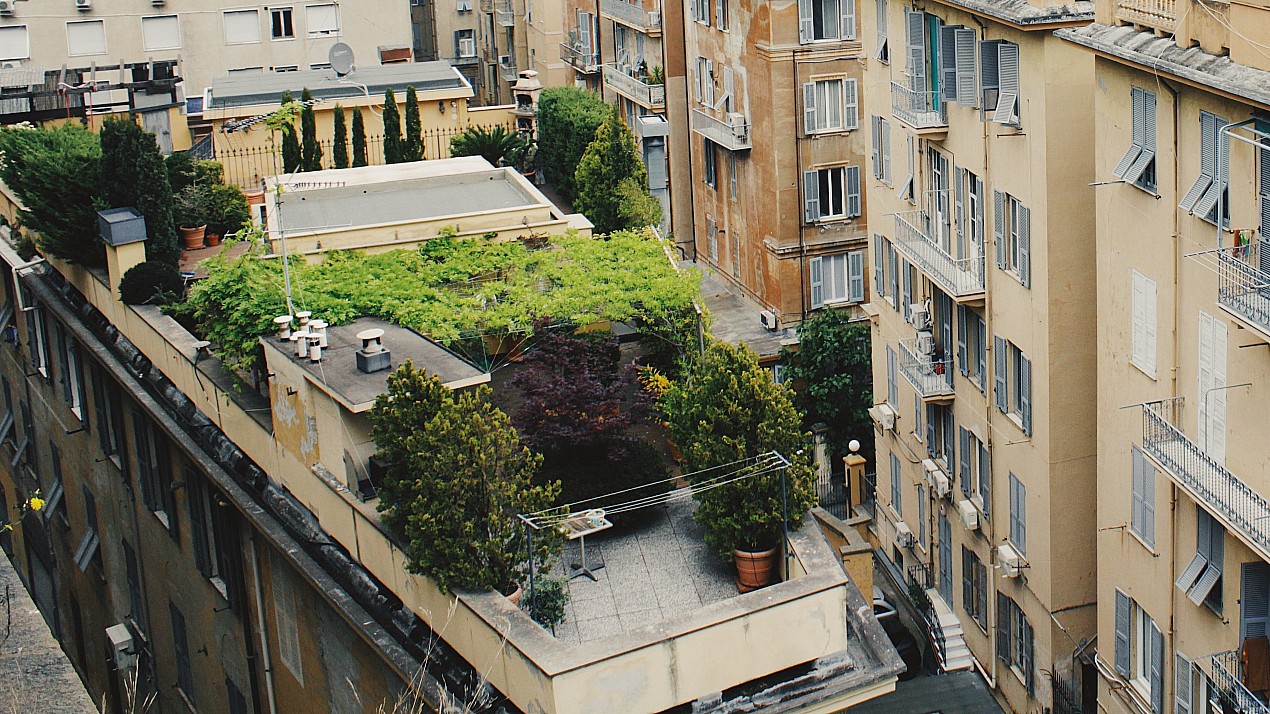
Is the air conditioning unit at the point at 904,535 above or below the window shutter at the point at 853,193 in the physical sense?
below

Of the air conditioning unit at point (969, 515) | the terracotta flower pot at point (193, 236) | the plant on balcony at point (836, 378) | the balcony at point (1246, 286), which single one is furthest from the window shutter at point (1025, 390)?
the terracotta flower pot at point (193, 236)

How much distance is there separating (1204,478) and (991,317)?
9.39 m

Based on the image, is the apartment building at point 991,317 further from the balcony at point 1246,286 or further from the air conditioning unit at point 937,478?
the balcony at point 1246,286

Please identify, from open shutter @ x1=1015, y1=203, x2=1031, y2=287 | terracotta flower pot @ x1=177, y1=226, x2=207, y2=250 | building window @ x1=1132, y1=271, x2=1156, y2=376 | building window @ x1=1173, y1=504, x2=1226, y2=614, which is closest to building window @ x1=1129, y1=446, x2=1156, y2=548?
building window @ x1=1173, y1=504, x2=1226, y2=614

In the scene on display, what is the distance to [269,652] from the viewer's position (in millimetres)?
28859

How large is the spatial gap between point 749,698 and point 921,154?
18.0m

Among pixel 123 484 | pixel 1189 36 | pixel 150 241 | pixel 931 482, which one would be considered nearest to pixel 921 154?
pixel 931 482

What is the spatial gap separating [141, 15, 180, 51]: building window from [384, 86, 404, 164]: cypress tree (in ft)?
82.3

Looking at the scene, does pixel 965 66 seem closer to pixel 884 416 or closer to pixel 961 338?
pixel 961 338

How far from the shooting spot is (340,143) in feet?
161

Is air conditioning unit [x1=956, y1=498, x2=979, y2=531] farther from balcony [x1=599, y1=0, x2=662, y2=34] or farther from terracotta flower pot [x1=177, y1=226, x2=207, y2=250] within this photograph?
balcony [x1=599, y1=0, x2=662, y2=34]

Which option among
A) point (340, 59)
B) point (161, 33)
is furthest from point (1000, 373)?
point (161, 33)

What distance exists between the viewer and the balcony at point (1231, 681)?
24.1 m

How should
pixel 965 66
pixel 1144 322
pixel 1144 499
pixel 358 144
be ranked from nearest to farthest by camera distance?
pixel 1144 322, pixel 1144 499, pixel 965 66, pixel 358 144
